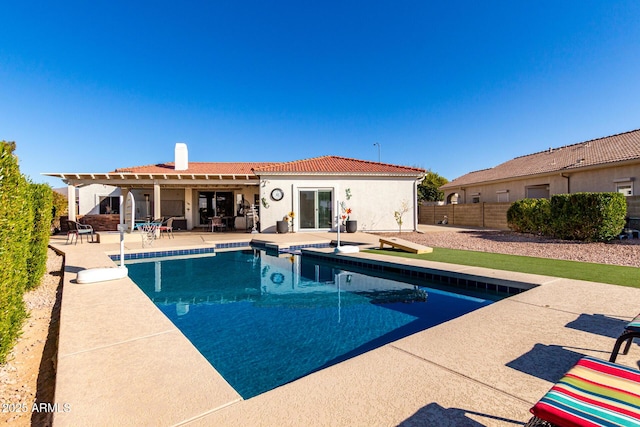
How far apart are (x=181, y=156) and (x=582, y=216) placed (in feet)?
68.4

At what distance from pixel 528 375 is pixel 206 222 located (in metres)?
21.8

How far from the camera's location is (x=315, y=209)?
1670 cm

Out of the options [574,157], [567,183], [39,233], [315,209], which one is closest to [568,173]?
[567,183]

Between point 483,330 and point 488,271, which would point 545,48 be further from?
point 483,330

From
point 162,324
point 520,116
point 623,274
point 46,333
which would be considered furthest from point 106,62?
point 520,116

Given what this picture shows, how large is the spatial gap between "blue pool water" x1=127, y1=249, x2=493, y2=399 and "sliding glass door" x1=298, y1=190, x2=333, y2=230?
7.58 meters

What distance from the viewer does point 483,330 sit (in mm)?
3320

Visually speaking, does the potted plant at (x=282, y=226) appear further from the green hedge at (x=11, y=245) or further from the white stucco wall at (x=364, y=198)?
the green hedge at (x=11, y=245)

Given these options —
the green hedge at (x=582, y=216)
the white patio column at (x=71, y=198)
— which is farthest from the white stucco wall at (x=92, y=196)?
the green hedge at (x=582, y=216)

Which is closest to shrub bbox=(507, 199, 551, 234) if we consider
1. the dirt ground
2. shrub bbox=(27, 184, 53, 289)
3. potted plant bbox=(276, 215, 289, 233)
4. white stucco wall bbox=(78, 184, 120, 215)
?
potted plant bbox=(276, 215, 289, 233)

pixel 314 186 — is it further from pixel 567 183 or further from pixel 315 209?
pixel 567 183

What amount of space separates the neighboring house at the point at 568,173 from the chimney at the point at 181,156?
2176 centimetres

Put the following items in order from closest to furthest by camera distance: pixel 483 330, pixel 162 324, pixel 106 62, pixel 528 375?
pixel 528 375
pixel 483 330
pixel 162 324
pixel 106 62

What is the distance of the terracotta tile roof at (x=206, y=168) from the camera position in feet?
64.4
